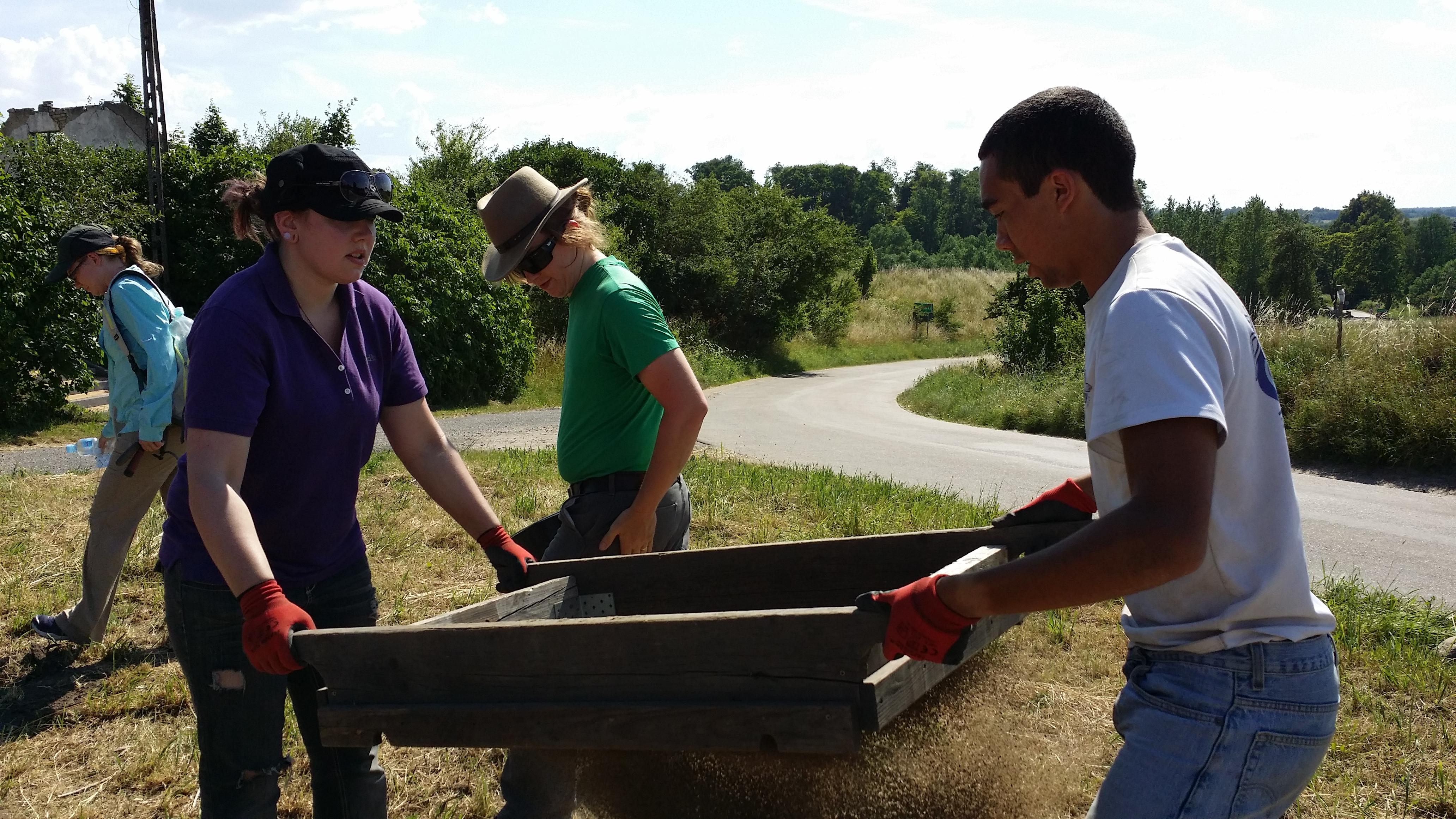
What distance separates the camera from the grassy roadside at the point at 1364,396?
10.5 m

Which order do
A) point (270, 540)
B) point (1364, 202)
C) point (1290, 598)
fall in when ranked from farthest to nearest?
1. point (1364, 202)
2. point (270, 540)
3. point (1290, 598)

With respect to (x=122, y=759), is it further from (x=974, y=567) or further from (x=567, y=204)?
(x=974, y=567)

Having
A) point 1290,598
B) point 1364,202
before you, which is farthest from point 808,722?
point 1364,202

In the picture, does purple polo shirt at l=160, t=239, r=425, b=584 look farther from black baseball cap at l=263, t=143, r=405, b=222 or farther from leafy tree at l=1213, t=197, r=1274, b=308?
leafy tree at l=1213, t=197, r=1274, b=308

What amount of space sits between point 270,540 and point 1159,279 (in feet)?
6.87

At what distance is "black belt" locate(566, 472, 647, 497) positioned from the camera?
10.3ft

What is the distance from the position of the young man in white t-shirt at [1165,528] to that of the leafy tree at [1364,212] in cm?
8219

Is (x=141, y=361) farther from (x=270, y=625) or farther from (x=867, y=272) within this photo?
(x=867, y=272)

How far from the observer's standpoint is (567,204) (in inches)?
122

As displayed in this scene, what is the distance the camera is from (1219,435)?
1521mm

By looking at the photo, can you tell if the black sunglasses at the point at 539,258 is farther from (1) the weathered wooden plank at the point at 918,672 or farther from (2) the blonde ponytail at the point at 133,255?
(2) the blonde ponytail at the point at 133,255

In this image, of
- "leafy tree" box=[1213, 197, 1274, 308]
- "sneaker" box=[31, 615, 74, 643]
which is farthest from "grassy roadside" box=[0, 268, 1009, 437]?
"leafy tree" box=[1213, 197, 1274, 308]

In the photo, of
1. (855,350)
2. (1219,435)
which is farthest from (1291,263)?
(1219,435)

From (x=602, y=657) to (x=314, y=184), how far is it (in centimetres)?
133
